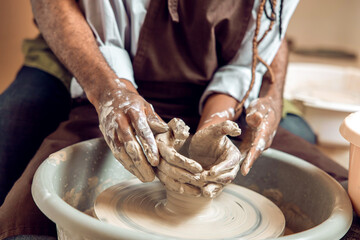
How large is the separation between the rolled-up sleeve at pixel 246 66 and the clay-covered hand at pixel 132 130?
46 cm

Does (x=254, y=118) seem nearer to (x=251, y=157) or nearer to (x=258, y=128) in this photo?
(x=258, y=128)

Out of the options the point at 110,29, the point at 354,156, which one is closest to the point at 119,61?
the point at 110,29

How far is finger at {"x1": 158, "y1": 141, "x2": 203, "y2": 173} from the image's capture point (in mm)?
963

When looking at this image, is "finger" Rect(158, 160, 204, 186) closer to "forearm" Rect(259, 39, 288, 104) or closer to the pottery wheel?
the pottery wheel

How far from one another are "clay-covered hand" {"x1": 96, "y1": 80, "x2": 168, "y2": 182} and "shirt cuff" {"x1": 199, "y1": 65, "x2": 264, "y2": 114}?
1.47 feet

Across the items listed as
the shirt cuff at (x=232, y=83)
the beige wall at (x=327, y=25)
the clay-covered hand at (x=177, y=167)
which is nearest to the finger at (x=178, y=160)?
the clay-covered hand at (x=177, y=167)

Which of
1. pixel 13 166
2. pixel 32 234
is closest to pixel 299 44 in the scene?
pixel 13 166

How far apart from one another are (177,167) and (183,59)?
0.64 meters

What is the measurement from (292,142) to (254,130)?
355 millimetres

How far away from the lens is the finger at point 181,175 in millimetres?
979

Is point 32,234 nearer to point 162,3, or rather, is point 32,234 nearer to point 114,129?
point 114,129

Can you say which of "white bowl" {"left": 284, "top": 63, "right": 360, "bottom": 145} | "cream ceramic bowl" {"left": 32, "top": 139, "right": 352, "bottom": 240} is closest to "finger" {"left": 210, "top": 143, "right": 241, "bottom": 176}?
"cream ceramic bowl" {"left": 32, "top": 139, "right": 352, "bottom": 240}

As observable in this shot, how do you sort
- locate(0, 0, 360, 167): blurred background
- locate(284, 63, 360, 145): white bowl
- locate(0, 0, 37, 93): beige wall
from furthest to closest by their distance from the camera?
locate(0, 0, 360, 167): blurred background < locate(0, 0, 37, 93): beige wall < locate(284, 63, 360, 145): white bowl

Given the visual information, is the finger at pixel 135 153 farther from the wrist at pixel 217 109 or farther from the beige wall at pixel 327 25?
the beige wall at pixel 327 25
